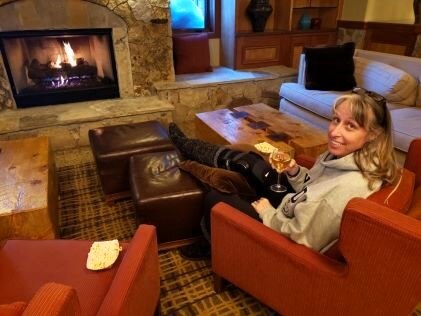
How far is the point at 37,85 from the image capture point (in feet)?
10.5

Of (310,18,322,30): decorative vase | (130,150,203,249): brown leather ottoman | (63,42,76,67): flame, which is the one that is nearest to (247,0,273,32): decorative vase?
(310,18,322,30): decorative vase

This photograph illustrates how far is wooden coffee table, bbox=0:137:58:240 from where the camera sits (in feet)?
5.09

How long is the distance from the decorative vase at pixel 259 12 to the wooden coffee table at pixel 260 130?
1608 mm

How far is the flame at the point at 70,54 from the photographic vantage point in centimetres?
321

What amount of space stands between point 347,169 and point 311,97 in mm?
2195

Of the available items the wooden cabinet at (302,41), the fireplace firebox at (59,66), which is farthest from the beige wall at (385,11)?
the fireplace firebox at (59,66)

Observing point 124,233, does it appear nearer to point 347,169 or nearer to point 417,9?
point 347,169

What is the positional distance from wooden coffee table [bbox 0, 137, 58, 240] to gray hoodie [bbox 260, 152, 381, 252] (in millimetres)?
1183

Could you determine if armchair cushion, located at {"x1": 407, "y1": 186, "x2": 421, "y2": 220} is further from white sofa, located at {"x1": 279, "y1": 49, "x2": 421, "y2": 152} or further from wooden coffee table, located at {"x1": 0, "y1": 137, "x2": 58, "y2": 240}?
wooden coffee table, located at {"x1": 0, "y1": 137, "x2": 58, "y2": 240}

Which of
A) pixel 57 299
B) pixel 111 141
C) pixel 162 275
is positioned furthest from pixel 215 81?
pixel 57 299

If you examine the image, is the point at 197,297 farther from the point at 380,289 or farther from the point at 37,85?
the point at 37,85

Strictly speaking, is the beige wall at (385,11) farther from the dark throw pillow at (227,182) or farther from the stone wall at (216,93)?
the dark throw pillow at (227,182)

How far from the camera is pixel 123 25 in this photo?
3.15m

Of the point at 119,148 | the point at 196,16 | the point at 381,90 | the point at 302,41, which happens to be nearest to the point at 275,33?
the point at 302,41
